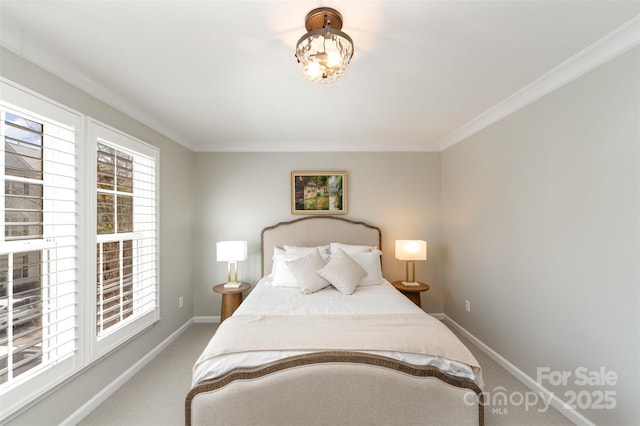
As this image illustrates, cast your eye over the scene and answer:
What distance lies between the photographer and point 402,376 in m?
1.61

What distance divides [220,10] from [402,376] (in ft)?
7.22

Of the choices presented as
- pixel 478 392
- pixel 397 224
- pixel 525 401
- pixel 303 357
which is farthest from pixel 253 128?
pixel 525 401

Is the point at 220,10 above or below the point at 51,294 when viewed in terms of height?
above

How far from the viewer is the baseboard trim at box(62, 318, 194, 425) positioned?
195 cm

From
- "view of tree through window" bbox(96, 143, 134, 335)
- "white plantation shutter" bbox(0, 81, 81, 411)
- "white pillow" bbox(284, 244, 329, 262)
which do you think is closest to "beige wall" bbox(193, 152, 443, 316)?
"white pillow" bbox(284, 244, 329, 262)

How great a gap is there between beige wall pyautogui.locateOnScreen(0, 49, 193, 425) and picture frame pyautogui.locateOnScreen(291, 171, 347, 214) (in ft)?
4.78

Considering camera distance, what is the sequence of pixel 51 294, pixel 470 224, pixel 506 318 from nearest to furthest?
pixel 51 294 < pixel 506 318 < pixel 470 224

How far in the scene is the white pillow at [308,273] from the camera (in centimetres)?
287

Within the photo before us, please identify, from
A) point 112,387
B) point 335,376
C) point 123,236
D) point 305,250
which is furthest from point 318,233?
point 112,387

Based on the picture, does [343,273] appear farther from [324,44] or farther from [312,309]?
[324,44]

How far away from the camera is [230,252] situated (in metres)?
3.39

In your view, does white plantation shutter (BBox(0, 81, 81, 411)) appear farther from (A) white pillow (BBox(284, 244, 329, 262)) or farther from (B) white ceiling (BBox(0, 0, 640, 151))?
(A) white pillow (BBox(284, 244, 329, 262))

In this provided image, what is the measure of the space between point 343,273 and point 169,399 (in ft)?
6.00

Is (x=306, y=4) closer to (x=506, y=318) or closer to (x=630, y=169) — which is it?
(x=630, y=169)
